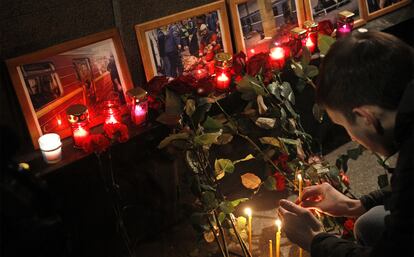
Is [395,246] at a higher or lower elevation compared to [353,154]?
higher

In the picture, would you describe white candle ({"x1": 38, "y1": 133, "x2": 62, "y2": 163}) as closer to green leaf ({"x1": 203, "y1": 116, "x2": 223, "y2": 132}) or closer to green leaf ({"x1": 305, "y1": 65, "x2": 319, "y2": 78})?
green leaf ({"x1": 203, "y1": 116, "x2": 223, "y2": 132})

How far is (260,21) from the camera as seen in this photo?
2.47 metres

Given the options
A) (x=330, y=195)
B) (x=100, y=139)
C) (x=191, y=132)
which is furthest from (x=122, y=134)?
(x=330, y=195)

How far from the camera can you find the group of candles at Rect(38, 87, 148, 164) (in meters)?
1.84

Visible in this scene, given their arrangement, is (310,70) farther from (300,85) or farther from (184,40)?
(184,40)

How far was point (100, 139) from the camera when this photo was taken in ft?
5.97

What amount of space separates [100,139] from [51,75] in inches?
14.7

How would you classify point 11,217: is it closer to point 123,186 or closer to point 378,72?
point 378,72

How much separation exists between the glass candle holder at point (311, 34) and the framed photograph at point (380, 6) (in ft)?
1.99

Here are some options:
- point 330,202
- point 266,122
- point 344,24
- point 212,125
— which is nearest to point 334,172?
point 330,202

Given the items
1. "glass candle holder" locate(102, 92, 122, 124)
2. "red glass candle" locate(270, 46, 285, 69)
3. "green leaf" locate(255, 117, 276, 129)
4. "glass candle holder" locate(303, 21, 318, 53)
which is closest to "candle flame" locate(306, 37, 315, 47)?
"glass candle holder" locate(303, 21, 318, 53)

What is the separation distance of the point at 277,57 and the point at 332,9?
2.35ft

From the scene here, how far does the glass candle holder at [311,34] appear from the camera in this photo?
2.42m

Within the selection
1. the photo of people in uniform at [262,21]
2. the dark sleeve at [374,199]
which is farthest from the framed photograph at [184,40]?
the dark sleeve at [374,199]
